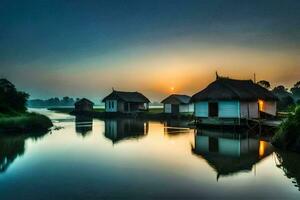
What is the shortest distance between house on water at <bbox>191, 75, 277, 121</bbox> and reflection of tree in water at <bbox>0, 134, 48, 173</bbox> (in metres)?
19.0

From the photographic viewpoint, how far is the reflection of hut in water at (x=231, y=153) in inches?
643

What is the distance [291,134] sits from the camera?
70.2ft

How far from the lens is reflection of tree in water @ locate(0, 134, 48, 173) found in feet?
59.1

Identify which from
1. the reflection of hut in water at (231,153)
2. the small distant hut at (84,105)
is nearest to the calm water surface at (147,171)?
the reflection of hut in water at (231,153)

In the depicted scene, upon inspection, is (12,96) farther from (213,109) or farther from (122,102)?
(213,109)

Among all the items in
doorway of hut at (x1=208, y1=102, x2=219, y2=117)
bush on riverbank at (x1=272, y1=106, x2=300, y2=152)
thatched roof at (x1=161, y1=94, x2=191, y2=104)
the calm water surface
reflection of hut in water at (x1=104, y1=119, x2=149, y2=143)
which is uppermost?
thatched roof at (x1=161, y1=94, x2=191, y2=104)

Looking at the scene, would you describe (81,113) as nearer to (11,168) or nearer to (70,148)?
(70,148)

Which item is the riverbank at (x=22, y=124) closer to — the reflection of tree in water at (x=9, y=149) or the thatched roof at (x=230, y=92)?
the reflection of tree in water at (x=9, y=149)

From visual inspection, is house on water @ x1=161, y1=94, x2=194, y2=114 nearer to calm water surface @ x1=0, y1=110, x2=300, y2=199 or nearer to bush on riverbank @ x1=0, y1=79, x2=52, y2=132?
bush on riverbank @ x1=0, y1=79, x2=52, y2=132

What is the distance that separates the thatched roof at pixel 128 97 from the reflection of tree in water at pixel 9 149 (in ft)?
124

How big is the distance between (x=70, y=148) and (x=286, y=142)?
1483 cm

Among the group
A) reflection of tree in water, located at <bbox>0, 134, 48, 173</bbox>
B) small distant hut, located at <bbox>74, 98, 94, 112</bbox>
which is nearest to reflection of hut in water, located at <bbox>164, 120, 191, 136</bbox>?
reflection of tree in water, located at <bbox>0, 134, 48, 173</bbox>

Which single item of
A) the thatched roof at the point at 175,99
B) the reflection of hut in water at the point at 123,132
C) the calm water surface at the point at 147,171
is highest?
the thatched roof at the point at 175,99

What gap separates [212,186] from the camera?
12.6 meters
